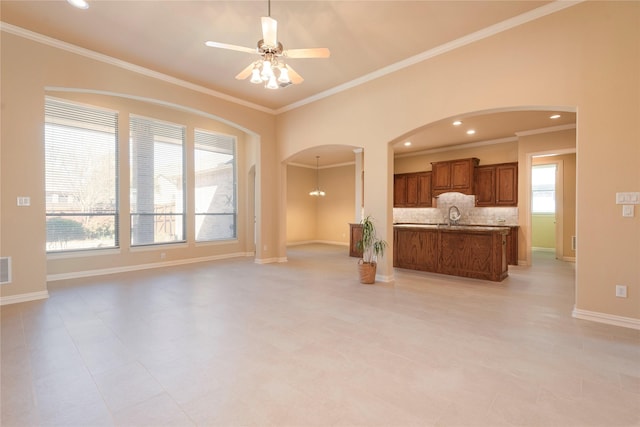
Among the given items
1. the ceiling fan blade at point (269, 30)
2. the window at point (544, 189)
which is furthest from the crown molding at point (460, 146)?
the ceiling fan blade at point (269, 30)

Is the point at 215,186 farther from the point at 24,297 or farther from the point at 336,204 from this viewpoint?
the point at 336,204

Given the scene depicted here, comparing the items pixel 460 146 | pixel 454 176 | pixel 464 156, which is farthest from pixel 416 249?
pixel 460 146

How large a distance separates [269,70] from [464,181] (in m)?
6.44

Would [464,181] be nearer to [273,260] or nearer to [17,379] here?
[273,260]

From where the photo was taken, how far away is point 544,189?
9.08m

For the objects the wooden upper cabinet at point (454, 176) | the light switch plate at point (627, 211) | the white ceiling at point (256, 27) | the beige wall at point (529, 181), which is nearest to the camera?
the light switch plate at point (627, 211)

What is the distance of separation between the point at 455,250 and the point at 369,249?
5.55 ft

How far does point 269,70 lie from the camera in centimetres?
306

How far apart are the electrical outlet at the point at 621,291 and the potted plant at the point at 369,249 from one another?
279 cm

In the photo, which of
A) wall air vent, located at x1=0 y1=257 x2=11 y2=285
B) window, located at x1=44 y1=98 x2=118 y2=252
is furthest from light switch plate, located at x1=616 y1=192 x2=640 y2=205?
window, located at x1=44 y1=98 x2=118 y2=252

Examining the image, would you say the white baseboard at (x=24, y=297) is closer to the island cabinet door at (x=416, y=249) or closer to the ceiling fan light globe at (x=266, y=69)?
the ceiling fan light globe at (x=266, y=69)

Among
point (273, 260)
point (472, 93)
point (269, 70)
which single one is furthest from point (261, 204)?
point (472, 93)

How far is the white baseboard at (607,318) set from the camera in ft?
9.81

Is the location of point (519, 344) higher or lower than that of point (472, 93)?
lower
